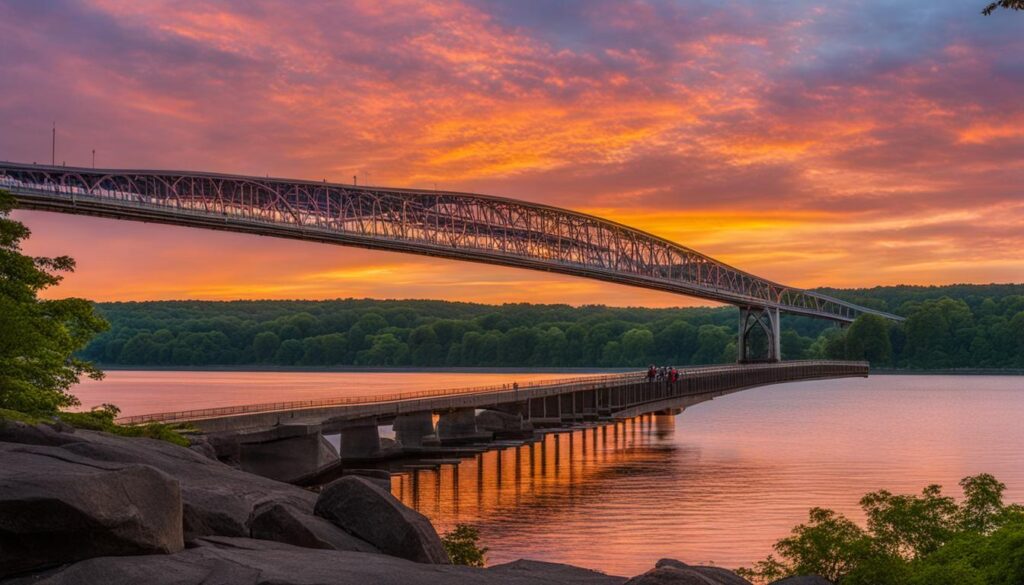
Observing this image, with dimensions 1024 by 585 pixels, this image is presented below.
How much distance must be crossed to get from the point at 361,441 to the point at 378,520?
45922mm

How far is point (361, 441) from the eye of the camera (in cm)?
6538

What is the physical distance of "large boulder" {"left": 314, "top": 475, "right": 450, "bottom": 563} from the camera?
1973 cm

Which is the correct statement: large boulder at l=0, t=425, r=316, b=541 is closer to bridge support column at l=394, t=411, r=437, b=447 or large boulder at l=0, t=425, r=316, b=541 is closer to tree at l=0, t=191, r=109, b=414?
tree at l=0, t=191, r=109, b=414

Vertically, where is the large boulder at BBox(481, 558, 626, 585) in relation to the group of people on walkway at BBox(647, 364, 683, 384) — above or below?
below

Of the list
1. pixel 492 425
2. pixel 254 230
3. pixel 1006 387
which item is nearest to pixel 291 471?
pixel 492 425

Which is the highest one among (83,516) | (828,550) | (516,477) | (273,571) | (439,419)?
(83,516)

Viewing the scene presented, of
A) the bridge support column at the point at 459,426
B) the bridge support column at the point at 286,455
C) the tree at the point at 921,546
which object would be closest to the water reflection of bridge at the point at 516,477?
the bridge support column at the point at 459,426

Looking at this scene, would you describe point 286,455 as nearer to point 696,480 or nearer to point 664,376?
point 696,480

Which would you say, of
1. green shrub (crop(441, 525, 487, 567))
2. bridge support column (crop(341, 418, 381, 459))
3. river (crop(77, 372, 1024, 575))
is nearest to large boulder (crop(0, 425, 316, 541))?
green shrub (crop(441, 525, 487, 567))

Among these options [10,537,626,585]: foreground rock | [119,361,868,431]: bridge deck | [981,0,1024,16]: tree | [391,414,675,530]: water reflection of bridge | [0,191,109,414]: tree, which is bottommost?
[391,414,675,530]: water reflection of bridge

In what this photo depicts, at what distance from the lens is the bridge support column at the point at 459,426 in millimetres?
78188

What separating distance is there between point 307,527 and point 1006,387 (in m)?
183

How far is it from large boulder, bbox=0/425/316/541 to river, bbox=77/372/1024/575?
1767 centimetres

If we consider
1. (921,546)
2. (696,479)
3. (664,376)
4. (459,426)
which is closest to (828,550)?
(921,546)
